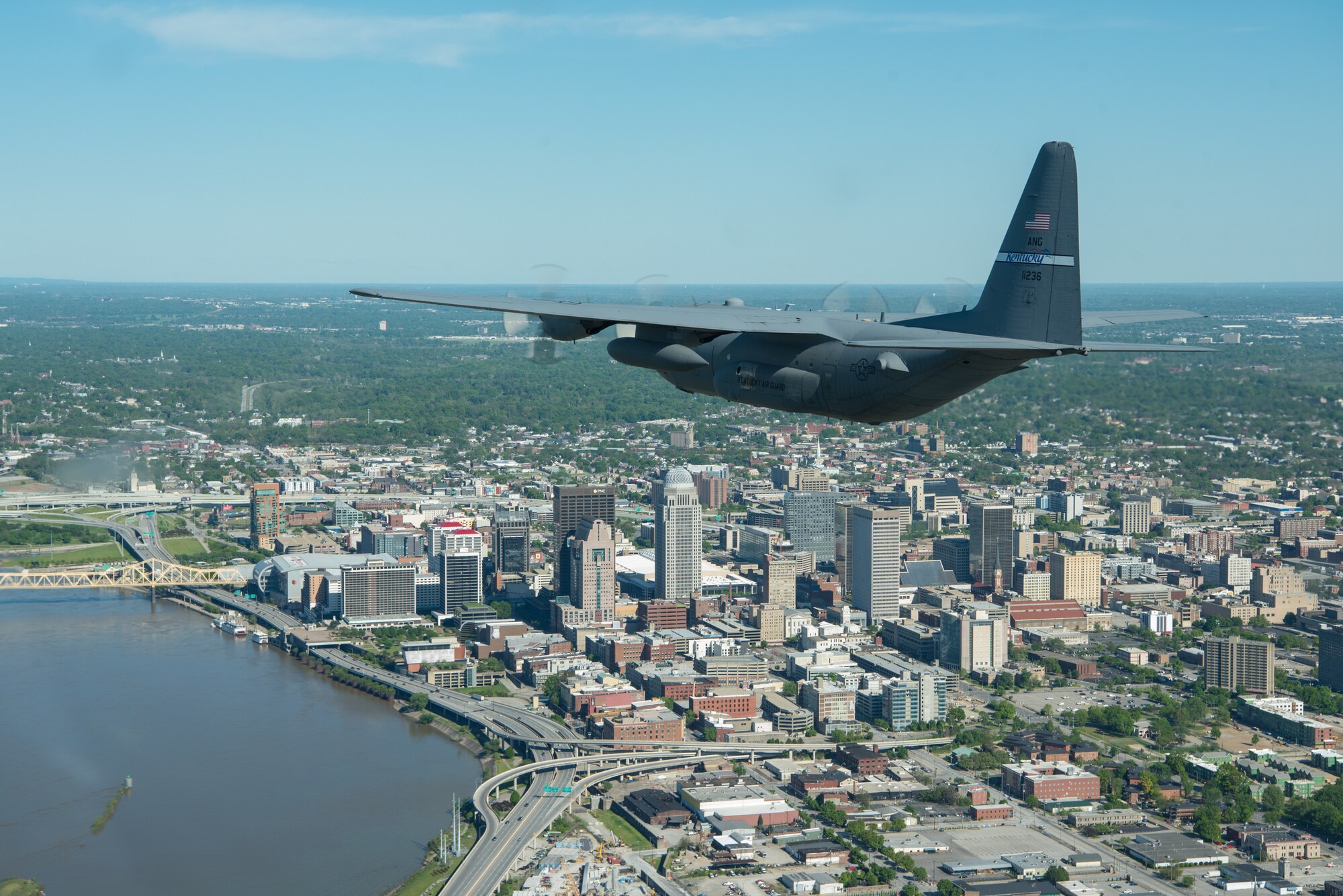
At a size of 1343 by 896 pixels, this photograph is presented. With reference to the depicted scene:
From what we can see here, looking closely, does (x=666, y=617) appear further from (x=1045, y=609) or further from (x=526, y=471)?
(x=526, y=471)

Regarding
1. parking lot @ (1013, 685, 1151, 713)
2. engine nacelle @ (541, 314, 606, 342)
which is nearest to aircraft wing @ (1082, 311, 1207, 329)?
engine nacelle @ (541, 314, 606, 342)

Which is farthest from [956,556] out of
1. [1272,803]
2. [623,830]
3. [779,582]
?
[623,830]

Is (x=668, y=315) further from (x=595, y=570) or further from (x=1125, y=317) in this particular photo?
(x=595, y=570)

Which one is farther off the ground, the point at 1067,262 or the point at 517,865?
the point at 1067,262

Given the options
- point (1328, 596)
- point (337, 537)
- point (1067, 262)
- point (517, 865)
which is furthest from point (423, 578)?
point (1067, 262)

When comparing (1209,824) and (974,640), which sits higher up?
(974,640)

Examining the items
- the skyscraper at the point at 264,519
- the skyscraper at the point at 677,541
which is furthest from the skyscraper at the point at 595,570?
the skyscraper at the point at 264,519
